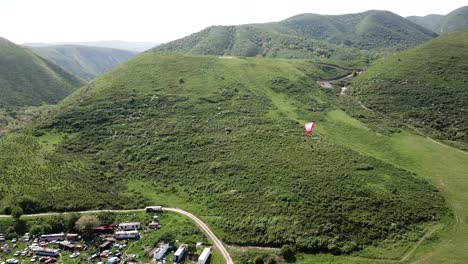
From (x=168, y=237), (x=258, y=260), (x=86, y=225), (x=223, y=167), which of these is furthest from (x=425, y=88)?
(x=86, y=225)

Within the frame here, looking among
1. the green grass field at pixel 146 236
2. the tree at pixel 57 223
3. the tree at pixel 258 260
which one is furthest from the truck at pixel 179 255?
the tree at pixel 57 223

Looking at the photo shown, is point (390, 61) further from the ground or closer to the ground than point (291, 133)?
further from the ground

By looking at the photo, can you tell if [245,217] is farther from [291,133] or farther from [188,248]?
[291,133]

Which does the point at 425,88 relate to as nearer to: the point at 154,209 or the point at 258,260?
the point at 258,260

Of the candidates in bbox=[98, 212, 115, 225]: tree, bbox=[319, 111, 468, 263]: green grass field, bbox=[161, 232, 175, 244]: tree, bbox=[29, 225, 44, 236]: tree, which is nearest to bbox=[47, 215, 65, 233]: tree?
bbox=[29, 225, 44, 236]: tree

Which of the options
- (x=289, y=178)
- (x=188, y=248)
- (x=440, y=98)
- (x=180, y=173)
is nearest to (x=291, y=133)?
(x=289, y=178)

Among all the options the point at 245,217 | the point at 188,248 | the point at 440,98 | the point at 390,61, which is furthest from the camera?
the point at 390,61

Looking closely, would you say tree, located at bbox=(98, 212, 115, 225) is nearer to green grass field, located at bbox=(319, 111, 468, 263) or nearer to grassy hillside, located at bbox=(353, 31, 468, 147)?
green grass field, located at bbox=(319, 111, 468, 263)
